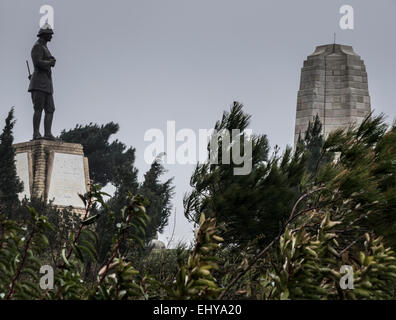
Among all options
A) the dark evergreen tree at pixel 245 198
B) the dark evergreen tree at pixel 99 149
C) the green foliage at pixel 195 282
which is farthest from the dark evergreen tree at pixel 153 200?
the dark evergreen tree at pixel 99 149

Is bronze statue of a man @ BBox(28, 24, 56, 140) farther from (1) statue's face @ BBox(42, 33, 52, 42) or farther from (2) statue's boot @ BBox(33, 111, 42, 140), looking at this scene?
(1) statue's face @ BBox(42, 33, 52, 42)

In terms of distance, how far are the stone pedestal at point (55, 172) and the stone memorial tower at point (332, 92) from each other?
9029 millimetres

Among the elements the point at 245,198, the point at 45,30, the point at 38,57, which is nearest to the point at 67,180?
the point at 38,57

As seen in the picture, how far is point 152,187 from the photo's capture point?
2823cm

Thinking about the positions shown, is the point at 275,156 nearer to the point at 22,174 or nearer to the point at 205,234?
the point at 205,234

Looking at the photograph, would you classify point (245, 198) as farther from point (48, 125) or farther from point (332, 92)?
point (48, 125)

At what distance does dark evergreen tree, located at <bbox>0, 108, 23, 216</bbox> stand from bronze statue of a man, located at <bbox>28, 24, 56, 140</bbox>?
44.5 inches

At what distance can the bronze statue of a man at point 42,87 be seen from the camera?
32.8 metres

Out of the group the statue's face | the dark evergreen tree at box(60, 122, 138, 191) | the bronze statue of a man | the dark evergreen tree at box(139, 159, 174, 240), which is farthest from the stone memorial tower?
the dark evergreen tree at box(60, 122, 138, 191)

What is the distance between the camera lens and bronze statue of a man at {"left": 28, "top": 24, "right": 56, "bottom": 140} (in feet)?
107

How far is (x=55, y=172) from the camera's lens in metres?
33.5

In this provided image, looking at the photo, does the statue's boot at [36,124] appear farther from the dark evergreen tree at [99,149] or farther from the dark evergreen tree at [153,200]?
the dark evergreen tree at [99,149]
